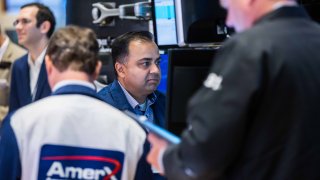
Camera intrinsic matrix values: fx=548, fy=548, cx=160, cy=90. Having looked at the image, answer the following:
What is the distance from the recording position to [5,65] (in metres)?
3.59

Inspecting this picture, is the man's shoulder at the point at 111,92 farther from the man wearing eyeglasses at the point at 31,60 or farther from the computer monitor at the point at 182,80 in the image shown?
the computer monitor at the point at 182,80

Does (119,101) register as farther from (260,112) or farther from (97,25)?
(260,112)

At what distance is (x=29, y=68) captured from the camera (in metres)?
3.13

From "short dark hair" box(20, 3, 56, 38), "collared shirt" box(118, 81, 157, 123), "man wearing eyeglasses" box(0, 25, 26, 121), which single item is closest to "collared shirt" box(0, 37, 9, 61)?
"man wearing eyeglasses" box(0, 25, 26, 121)

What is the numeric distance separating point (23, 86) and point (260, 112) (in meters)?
2.05

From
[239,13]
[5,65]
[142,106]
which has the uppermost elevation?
[239,13]

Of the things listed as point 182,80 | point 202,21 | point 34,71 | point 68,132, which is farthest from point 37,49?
point 68,132

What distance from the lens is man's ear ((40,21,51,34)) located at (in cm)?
370

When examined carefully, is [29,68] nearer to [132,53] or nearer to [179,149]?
[132,53]

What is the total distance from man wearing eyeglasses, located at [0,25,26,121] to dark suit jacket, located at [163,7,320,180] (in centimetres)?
231

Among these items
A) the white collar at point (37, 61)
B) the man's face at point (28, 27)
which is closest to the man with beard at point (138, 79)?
the white collar at point (37, 61)

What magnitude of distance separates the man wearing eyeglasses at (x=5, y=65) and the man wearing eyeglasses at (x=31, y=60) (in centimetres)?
10

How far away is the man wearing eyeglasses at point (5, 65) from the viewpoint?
336cm

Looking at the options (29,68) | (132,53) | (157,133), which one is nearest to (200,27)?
(132,53)
